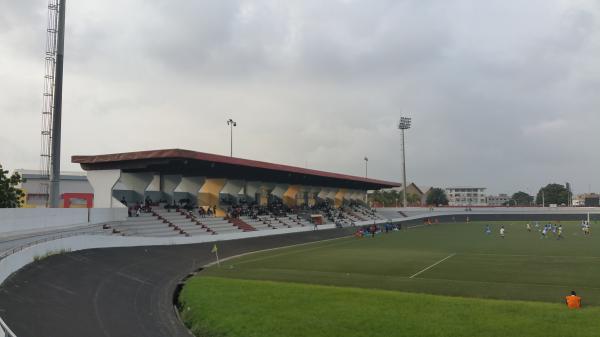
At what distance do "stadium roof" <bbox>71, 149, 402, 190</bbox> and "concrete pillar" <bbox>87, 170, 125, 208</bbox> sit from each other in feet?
2.23

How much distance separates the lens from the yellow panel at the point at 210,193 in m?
64.7

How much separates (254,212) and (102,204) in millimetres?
23520

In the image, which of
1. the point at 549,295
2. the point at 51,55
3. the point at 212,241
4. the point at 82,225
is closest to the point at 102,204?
the point at 82,225

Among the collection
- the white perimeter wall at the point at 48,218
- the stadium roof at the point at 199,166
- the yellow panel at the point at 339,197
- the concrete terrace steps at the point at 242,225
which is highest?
the stadium roof at the point at 199,166

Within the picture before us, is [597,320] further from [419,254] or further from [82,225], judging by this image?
[82,225]

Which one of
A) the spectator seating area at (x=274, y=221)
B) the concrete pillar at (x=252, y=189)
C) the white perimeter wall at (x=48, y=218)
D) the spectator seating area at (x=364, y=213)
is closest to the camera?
the white perimeter wall at (x=48, y=218)

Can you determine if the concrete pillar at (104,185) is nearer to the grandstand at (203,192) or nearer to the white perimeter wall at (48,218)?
the grandstand at (203,192)

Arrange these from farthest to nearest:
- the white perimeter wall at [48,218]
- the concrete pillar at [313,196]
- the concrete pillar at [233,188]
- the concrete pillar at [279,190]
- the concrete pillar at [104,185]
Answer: the concrete pillar at [313,196] → the concrete pillar at [279,190] → the concrete pillar at [233,188] → the concrete pillar at [104,185] → the white perimeter wall at [48,218]

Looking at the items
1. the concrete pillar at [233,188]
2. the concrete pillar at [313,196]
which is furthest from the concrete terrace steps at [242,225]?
the concrete pillar at [313,196]

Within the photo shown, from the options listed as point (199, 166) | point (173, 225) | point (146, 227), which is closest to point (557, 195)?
point (199, 166)

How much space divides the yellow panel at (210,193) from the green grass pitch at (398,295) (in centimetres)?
2785

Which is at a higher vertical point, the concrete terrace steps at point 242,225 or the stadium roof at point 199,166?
the stadium roof at point 199,166

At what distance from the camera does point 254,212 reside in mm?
68375


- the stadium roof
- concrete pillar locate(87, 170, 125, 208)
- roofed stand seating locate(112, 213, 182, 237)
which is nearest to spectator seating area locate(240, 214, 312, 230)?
the stadium roof
